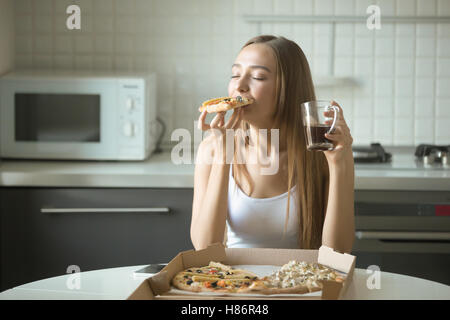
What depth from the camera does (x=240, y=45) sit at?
2.57 metres

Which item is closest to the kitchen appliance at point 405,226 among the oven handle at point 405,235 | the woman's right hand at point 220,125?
the oven handle at point 405,235

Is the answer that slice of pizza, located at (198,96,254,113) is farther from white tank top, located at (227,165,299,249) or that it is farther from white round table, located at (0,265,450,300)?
white round table, located at (0,265,450,300)

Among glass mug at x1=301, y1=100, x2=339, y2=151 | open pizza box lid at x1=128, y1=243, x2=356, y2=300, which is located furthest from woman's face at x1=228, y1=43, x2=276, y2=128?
open pizza box lid at x1=128, y1=243, x2=356, y2=300

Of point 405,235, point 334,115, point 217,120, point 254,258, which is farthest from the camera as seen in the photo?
point 405,235

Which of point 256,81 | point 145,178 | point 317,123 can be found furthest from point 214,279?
point 145,178

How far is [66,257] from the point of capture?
2.03 metres

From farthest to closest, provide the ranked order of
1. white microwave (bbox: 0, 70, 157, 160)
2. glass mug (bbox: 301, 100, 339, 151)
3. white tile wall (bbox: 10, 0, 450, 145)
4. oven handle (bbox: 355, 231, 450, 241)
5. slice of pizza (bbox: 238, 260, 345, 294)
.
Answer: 1. white tile wall (bbox: 10, 0, 450, 145)
2. white microwave (bbox: 0, 70, 157, 160)
3. oven handle (bbox: 355, 231, 450, 241)
4. glass mug (bbox: 301, 100, 339, 151)
5. slice of pizza (bbox: 238, 260, 345, 294)

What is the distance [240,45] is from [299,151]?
46.4 inches

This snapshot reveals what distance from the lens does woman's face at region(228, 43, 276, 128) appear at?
54.8 inches

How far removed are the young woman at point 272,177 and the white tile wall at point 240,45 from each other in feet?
3.58

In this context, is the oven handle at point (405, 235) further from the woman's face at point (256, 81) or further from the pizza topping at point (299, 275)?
the pizza topping at point (299, 275)

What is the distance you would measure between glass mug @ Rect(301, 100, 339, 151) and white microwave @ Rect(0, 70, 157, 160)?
1081 mm

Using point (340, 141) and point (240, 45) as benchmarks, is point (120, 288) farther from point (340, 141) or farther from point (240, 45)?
point (240, 45)

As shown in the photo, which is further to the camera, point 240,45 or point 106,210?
point 240,45
